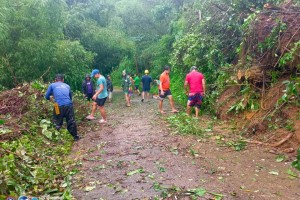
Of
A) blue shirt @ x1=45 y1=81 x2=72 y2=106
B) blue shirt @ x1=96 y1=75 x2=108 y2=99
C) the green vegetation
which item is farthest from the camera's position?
blue shirt @ x1=96 y1=75 x2=108 y2=99

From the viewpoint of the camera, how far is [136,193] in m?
4.23

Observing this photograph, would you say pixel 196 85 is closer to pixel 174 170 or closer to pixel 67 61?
pixel 174 170

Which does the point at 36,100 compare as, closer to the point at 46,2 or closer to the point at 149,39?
the point at 46,2

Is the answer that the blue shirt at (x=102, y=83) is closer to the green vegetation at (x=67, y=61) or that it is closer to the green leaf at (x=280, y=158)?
the green vegetation at (x=67, y=61)

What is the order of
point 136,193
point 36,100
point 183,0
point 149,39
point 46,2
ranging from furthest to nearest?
point 149,39 → point 183,0 → point 46,2 → point 36,100 → point 136,193

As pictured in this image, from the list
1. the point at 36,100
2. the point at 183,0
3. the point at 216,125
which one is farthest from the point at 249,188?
the point at 183,0

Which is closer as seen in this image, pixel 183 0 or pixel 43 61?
pixel 43 61

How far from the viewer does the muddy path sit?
14.0 feet

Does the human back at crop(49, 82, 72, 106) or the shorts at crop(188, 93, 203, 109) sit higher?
the human back at crop(49, 82, 72, 106)

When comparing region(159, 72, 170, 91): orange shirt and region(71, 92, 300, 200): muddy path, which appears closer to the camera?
region(71, 92, 300, 200): muddy path

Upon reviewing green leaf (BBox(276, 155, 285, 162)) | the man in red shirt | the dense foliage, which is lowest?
green leaf (BBox(276, 155, 285, 162))

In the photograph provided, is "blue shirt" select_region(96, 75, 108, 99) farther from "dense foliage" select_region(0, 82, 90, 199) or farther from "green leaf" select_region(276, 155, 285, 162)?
"green leaf" select_region(276, 155, 285, 162)

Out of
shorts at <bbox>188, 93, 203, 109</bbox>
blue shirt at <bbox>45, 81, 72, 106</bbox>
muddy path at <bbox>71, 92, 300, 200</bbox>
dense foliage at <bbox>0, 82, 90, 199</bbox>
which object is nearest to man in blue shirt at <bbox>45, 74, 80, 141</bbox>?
blue shirt at <bbox>45, 81, 72, 106</bbox>

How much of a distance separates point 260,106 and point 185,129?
2026 millimetres
